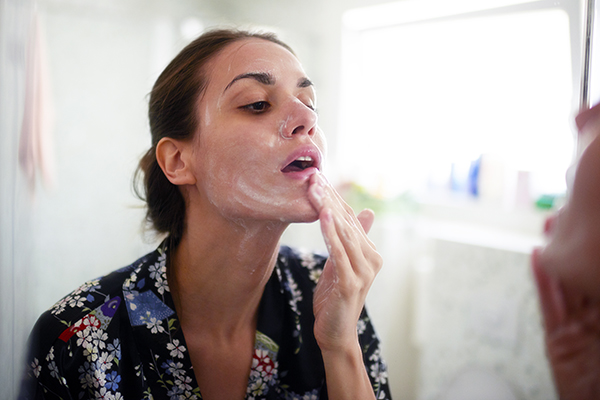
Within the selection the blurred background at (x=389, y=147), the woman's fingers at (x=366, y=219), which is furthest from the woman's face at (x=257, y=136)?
the blurred background at (x=389, y=147)

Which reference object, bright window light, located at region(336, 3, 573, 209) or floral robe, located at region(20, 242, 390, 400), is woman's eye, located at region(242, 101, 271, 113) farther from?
bright window light, located at region(336, 3, 573, 209)

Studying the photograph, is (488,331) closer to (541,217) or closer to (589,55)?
(541,217)

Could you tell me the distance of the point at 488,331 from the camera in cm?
120

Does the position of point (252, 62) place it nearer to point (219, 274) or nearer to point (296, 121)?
point (296, 121)

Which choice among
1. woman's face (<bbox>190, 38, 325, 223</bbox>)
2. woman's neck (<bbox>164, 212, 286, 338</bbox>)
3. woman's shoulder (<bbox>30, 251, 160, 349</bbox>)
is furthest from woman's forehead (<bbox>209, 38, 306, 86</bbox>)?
woman's shoulder (<bbox>30, 251, 160, 349</bbox>)

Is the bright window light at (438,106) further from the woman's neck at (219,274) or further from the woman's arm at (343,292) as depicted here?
the woman's neck at (219,274)

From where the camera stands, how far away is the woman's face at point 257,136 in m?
0.63

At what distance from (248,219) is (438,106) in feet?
3.79

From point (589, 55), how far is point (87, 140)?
44.2 inches

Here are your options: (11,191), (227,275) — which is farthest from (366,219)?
(11,191)

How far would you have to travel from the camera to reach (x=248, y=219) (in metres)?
0.68

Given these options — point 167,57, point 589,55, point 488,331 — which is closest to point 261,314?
point 589,55

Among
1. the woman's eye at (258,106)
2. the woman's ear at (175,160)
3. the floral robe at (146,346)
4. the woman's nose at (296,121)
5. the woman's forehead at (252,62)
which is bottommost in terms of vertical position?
the floral robe at (146,346)

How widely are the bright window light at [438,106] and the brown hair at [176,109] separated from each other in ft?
1.86
